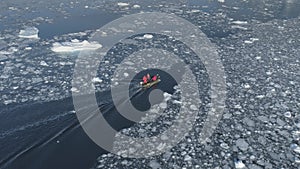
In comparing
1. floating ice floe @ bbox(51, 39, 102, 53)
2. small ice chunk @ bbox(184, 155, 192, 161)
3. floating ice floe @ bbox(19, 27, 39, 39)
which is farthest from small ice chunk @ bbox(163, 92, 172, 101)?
floating ice floe @ bbox(19, 27, 39, 39)

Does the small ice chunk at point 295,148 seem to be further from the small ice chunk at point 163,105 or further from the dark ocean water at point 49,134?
the dark ocean water at point 49,134

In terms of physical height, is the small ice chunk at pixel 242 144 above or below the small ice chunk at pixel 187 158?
below

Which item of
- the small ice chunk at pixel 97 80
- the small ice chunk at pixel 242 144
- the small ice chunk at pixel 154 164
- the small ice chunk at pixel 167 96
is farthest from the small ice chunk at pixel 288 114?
the small ice chunk at pixel 97 80

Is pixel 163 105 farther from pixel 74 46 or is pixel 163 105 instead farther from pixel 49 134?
pixel 74 46

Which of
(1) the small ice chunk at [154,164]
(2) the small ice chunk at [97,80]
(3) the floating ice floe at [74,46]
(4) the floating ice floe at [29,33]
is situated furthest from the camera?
(4) the floating ice floe at [29,33]

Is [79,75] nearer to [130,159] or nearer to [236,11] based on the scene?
[130,159]

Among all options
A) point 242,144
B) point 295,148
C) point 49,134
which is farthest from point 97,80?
point 295,148

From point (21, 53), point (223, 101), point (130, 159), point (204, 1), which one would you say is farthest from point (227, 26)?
point (130, 159)
